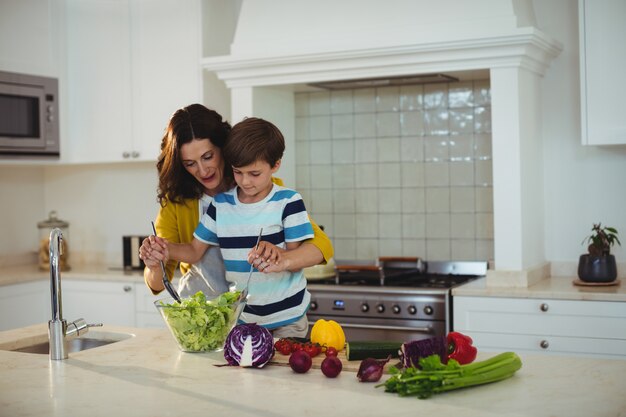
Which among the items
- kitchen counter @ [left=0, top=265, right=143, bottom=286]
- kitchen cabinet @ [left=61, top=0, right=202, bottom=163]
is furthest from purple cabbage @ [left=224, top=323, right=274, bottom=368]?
kitchen cabinet @ [left=61, top=0, right=202, bottom=163]

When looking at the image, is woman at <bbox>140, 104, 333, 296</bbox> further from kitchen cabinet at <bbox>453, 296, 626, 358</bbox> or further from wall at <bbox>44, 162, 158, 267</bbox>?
wall at <bbox>44, 162, 158, 267</bbox>

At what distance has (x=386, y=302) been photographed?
4.05 meters

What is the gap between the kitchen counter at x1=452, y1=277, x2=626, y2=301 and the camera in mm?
3672

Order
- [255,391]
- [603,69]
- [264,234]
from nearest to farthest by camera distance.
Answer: [255,391] < [264,234] < [603,69]

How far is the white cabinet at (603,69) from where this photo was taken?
385cm

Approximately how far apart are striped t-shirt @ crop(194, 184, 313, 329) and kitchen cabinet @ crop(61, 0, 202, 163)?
197cm

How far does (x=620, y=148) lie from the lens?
4199mm

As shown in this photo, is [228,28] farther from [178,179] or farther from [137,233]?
[178,179]

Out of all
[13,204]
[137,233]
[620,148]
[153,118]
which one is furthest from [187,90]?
[620,148]

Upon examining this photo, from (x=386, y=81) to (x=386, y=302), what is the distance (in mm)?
1136

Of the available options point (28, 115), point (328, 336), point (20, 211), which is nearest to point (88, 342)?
point (328, 336)

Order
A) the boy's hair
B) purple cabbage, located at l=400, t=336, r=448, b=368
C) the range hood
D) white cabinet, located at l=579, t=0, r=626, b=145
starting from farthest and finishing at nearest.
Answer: the range hood
white cabinet, located at l=579, t=0, r=626, b=145
the boy's hair
purple cabbage, located at l=400, t=336, r=448, b=368

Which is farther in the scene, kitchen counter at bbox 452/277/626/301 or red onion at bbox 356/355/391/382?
kitchen counter at bbox 452/277/626/301

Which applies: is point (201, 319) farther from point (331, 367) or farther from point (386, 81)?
point (386, 81)
